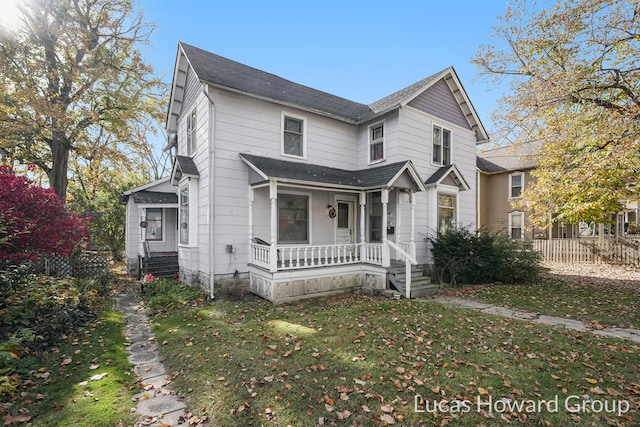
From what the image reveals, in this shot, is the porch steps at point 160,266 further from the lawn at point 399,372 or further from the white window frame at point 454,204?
the white window frame at point 454,204

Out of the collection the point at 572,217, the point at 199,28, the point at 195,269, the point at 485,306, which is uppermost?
the point at 199,28

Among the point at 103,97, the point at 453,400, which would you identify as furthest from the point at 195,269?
the point at 103,97

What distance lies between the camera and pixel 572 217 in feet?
52.5

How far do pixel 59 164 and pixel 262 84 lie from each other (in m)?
13.2

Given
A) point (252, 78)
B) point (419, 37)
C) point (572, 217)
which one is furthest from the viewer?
point (572, 217)

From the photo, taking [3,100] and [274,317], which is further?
[3,100]

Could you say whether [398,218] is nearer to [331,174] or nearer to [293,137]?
[331,174]

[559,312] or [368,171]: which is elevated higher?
[368,171]

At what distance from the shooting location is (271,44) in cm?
1388

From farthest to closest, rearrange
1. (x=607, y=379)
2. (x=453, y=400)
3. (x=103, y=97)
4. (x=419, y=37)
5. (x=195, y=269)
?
(x=103, y=97) < (x=419, y=37) < (x=195, y=269) < (x=607, y=379) < (x=453, y=400)

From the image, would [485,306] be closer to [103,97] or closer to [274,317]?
[274,317]

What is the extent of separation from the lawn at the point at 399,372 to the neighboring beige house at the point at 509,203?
61.4 ft

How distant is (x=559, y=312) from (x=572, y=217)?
446 inches

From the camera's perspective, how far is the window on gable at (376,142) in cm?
1216
